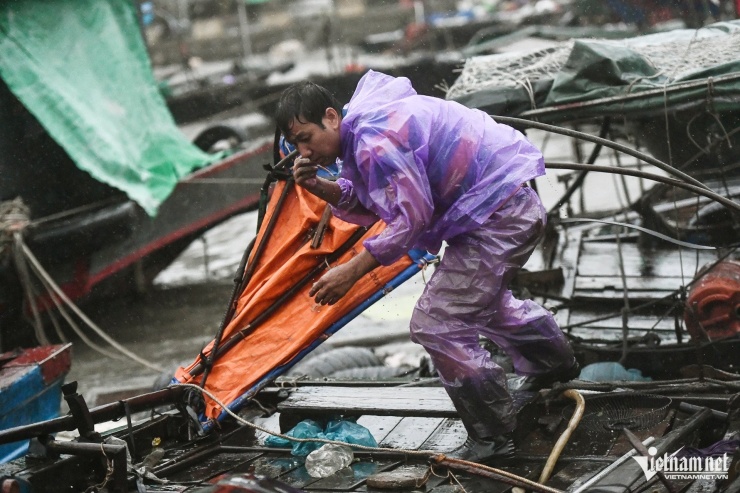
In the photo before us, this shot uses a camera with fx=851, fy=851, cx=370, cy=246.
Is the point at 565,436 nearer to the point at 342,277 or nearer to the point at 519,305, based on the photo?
the point at 519,305

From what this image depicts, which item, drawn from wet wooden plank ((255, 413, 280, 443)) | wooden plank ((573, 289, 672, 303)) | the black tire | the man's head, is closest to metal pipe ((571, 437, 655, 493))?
the man's head

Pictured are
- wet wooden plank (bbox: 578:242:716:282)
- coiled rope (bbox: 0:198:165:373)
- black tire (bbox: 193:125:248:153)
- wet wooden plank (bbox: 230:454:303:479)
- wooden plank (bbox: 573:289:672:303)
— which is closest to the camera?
wet wooden plank (bbox: 230:454:303:479)

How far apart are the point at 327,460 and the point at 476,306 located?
1137 millimetres

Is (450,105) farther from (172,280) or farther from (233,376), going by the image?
(172,280)

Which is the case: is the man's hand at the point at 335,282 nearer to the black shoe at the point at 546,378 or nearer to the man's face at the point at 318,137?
the man's face at the point at 318,137

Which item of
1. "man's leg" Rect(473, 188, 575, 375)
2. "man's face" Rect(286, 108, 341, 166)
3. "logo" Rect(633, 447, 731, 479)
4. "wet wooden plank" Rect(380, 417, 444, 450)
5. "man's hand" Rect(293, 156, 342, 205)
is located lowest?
"wet wooden plank" Rect(380, 417, 444, 450)

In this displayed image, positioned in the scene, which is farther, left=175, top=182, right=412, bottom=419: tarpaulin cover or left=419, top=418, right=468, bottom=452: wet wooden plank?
left=175, top=182, right=412, bottom=419: tarpaulin cover

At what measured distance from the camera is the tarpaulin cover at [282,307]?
205 inches

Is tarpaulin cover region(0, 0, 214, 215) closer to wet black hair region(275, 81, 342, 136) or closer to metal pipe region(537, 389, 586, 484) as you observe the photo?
wet black hair region(275, 81, 342, 136)

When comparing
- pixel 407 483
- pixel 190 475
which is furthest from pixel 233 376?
pixel 407 483

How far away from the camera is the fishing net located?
175 inches

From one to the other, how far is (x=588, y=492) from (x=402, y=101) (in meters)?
1.99

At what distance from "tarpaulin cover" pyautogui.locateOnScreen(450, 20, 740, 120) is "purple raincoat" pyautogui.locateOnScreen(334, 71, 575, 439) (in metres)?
1.39

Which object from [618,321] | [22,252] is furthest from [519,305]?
[22,252]
